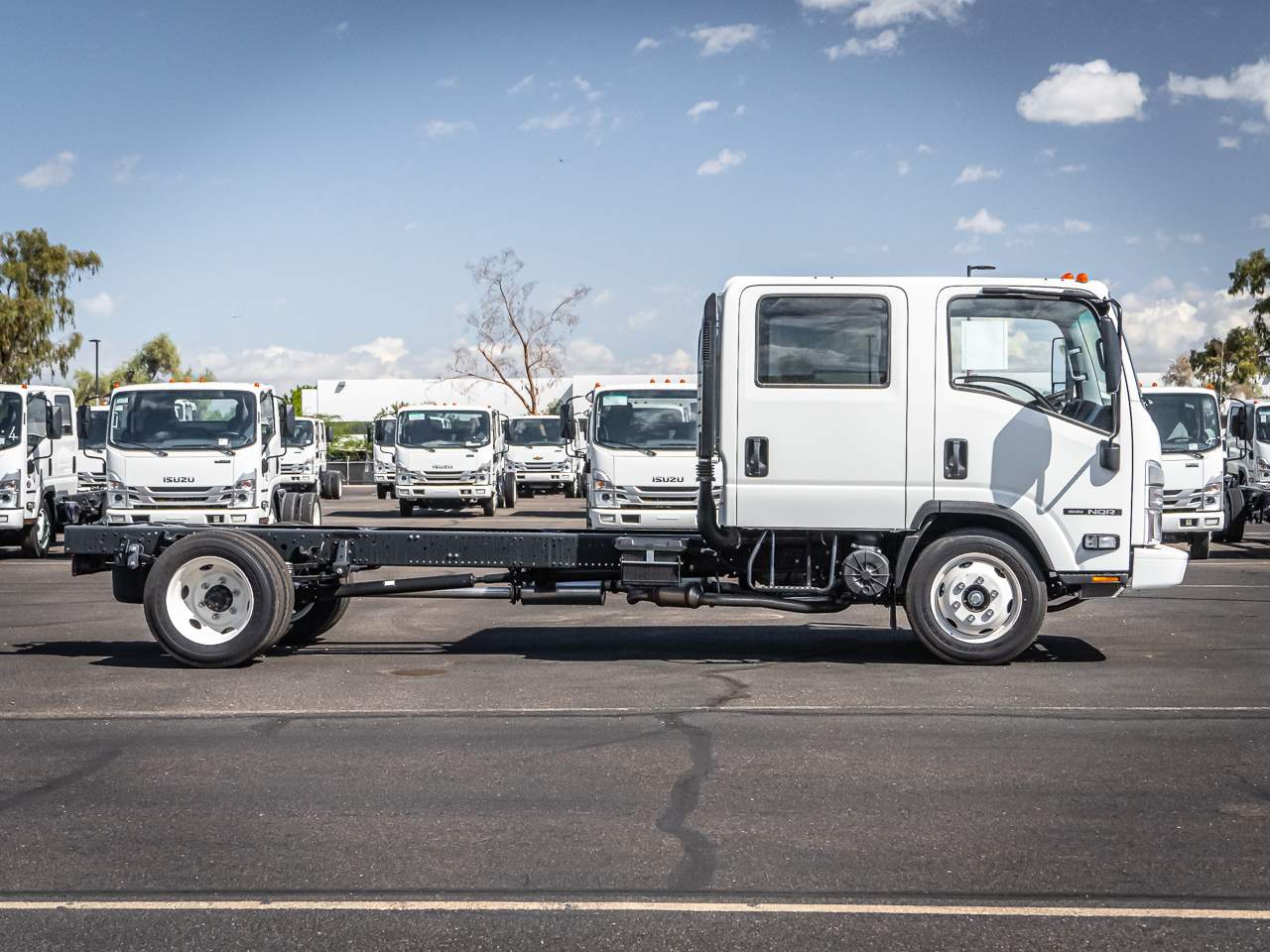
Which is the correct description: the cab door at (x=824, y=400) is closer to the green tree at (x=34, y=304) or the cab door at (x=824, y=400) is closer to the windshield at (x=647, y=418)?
the windshield at (x=647, y=418)

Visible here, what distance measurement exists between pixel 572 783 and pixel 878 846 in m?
1.63

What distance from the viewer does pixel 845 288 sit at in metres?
10.1

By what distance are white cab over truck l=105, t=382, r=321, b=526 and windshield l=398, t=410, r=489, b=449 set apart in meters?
12.7

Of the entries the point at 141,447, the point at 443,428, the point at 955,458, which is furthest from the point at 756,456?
the point at 443,428

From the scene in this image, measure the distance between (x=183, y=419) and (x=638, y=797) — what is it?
13162 mm

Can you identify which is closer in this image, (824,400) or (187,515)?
(824,400)

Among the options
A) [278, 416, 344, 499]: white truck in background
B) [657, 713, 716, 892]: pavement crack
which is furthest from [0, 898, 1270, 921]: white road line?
[278, 416, 344, 499]: white truck in background

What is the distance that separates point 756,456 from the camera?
10.1 m

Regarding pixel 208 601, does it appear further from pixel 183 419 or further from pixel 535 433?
pixel 535 433

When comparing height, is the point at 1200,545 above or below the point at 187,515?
below

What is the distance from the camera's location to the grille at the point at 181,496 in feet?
59.2

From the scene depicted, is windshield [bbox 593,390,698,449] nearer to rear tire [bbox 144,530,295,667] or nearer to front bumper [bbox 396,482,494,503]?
rear tire [bbox 144,530,295,667]

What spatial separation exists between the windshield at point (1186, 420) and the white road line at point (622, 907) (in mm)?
15774

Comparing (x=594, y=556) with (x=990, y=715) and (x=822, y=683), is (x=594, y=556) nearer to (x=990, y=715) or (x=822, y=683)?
(x=822, y=683)
